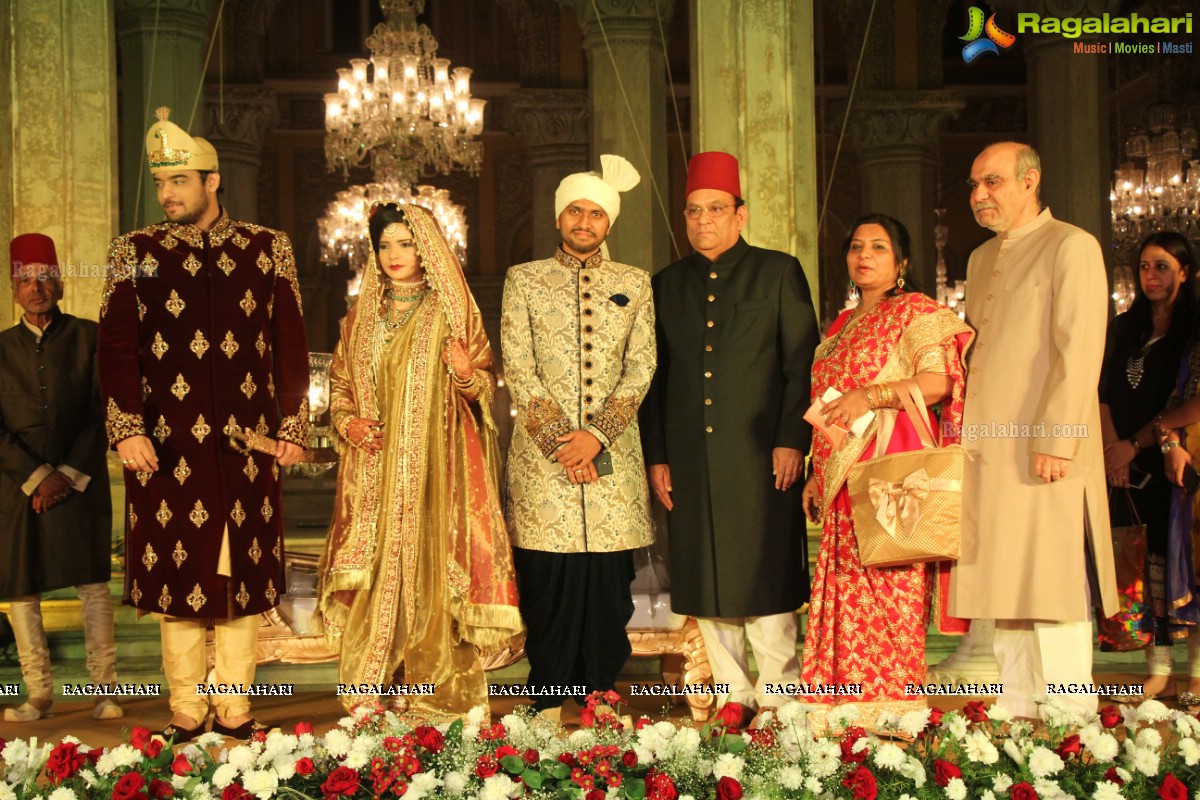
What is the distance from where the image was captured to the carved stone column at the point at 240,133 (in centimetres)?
1289

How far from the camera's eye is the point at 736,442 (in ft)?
14.6

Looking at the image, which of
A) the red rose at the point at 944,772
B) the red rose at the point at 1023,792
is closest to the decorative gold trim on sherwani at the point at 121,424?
the red rose at the point at 944,772

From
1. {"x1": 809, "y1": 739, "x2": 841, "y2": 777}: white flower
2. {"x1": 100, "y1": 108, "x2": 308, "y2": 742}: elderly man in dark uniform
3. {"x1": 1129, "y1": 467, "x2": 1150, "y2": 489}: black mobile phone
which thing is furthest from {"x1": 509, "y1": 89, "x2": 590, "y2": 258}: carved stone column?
{"x1": 809, "y1": 739, "x2": 841, "y2": 777}: white flower

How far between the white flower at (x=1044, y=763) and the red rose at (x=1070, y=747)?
0.30ft

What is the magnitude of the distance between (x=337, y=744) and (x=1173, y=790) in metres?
1.74

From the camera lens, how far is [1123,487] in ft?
17.1

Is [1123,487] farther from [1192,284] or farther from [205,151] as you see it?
[205,151]

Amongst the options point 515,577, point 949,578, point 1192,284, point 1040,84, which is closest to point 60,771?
point 515,577

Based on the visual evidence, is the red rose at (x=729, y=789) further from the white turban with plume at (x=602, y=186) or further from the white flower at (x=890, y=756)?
the white turban with plume at (x=602, y=186)

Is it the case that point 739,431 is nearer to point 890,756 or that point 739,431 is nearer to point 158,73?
point 890,756

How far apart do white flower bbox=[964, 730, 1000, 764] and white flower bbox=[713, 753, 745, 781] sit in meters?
0.48

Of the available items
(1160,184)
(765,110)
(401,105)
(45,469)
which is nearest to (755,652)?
(45,469)

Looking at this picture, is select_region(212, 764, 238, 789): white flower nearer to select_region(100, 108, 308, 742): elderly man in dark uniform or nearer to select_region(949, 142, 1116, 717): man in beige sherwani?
select_region(100, 108, 308, 742): elderly man in dark uniform

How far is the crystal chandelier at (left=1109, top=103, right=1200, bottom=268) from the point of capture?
1218cm
